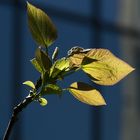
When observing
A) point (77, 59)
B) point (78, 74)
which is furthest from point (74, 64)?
point (78, 74)

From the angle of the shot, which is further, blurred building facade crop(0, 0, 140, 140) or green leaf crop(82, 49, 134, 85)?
blurred building facade crop(0, 0, 140, 140)

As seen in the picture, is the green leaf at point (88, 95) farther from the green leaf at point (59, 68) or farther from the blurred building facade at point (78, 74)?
the blurred building facade at point (78, 74)

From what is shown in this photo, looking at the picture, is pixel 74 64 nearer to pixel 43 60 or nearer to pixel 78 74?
pixel 43 60

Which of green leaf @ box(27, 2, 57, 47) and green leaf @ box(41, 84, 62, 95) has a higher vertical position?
green leaf @ box(27, 2, 57, 47)

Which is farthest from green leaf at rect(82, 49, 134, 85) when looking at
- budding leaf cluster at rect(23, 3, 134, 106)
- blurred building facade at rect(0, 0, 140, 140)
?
blurred building facade at rect(0, 0, 140, 140)

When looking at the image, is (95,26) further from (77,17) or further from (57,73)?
(57,73)

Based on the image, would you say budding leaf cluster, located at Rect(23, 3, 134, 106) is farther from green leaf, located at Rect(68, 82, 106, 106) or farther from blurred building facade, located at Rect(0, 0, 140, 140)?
blurred building facade, located at Rect(0, 0, 140, 140)

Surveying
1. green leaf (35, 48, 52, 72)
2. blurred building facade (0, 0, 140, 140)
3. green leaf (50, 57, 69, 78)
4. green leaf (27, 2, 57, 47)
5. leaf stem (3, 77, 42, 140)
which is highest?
green leaf (27, 2, 57, 47)

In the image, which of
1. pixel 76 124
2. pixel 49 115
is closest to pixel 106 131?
pixel 76 124
